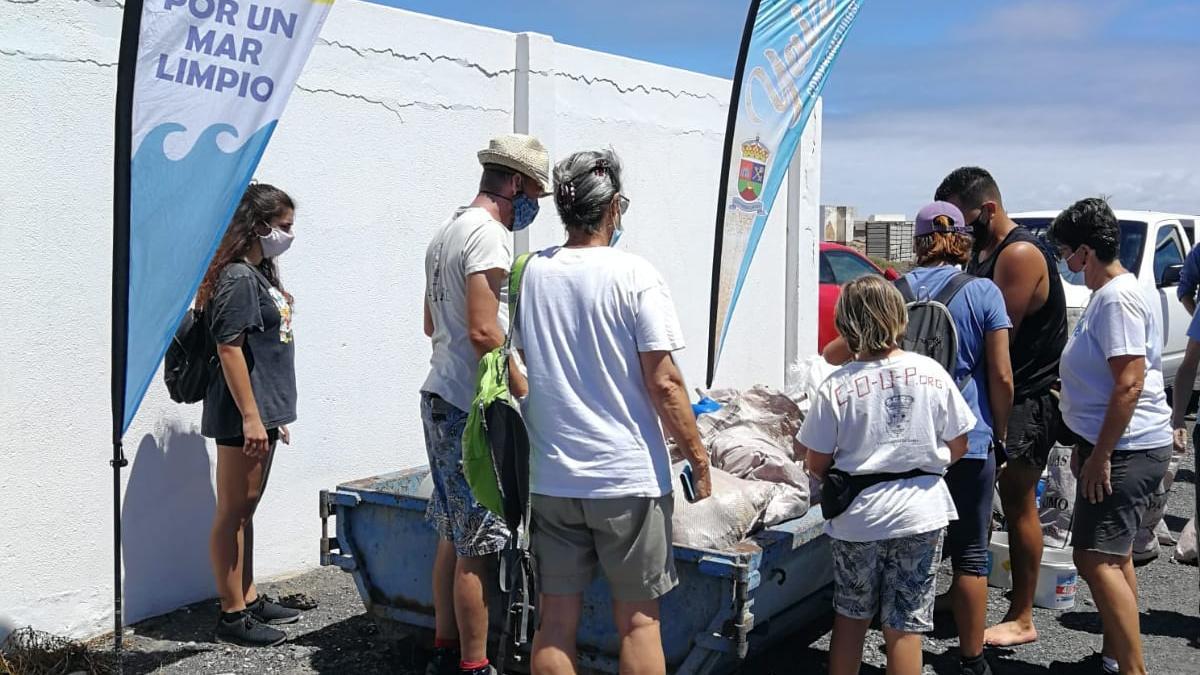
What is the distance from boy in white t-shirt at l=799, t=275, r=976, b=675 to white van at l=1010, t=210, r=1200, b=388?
6428 mm

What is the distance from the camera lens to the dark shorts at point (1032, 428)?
461cm

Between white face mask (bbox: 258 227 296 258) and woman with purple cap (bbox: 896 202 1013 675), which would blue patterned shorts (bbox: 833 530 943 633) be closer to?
woman with purple cap (bbox: 896 202 1013 675)

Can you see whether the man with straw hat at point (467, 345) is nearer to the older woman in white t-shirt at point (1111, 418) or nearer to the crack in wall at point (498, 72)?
the crack in wall at point (498, 72)

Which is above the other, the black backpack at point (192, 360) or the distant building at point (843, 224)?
the distant building at point (843, 224)

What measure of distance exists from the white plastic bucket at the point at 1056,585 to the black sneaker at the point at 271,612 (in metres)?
3.40

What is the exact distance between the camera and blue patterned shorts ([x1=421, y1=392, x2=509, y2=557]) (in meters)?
3.86

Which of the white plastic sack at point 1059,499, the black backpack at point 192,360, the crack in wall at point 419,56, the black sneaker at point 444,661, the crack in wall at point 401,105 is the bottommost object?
the black sneaker at point 444,661

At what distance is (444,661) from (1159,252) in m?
8.62

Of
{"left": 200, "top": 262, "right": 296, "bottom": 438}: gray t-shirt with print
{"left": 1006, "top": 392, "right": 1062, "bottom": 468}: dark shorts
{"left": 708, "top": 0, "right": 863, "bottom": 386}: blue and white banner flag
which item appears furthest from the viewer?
{"left": 708, "top": 0, "right": 863, "bottom": 386}: blue and white banner flag

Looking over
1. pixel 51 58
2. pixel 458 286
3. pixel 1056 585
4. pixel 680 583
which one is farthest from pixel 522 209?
pixel 1056 585

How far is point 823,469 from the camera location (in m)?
3.73

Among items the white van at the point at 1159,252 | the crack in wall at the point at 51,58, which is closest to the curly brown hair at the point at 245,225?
the crack in wall at the point at 51,58

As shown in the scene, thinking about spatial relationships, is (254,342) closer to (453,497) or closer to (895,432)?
(453,497)

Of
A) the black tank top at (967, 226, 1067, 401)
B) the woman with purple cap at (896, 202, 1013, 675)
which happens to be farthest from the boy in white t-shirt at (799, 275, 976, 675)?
the black tank top at (967, 226, 1067, 401)
